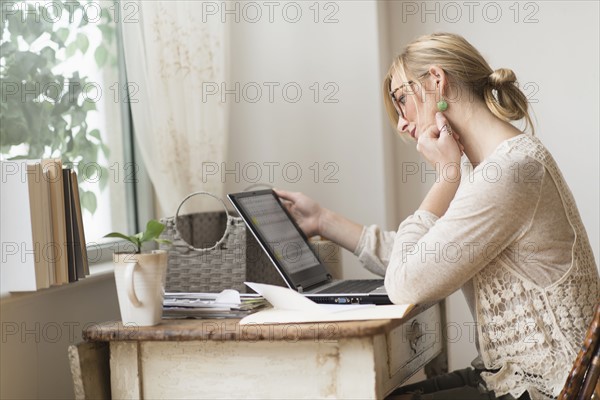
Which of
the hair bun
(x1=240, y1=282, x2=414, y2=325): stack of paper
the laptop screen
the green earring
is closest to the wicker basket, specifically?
the laptop screen

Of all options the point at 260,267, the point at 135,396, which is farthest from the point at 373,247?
the point at 135,396

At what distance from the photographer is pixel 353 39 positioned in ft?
8.25

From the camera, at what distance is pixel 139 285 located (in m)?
1.56

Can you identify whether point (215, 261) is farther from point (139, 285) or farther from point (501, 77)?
point (501, 77)

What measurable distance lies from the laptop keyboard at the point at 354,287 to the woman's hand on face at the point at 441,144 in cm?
32

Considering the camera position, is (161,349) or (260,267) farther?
(260,267)

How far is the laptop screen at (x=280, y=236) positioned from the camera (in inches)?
74.5

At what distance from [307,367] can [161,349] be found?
281mm

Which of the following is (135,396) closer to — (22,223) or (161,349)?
(161,349)

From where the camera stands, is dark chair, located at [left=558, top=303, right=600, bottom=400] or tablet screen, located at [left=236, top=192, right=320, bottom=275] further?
tablet screen, located at [left=236, top=192, right=320, bottom=275]

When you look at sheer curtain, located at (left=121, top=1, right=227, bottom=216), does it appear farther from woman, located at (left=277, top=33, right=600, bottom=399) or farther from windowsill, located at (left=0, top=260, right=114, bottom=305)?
woman, located at (left=277, top=33, right=600, bottom=399)

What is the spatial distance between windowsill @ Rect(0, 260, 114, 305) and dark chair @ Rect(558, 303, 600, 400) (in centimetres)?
101

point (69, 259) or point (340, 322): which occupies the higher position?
point (69, 259)

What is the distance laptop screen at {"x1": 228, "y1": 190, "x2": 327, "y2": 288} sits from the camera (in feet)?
6.21
